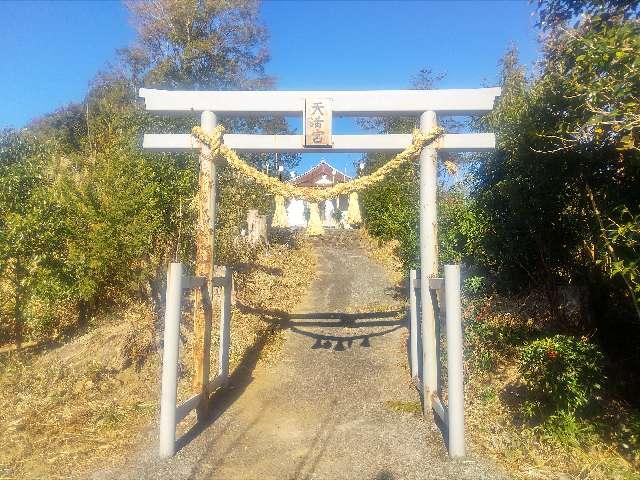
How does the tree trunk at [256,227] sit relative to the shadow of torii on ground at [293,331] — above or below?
above

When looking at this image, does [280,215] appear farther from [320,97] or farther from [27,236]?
[27,236]

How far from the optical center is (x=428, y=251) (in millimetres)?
5395

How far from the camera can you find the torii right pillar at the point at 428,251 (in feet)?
17.4

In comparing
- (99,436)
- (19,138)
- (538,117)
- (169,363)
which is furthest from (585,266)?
(19,138)

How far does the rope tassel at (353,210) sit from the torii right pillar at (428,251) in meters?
0.74

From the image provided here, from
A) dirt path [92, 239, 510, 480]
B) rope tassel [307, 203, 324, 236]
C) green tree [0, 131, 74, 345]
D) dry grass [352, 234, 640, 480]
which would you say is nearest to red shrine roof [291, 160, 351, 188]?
green tree [0, 131, 74, 345]

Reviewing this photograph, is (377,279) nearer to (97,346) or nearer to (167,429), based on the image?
(97,346)

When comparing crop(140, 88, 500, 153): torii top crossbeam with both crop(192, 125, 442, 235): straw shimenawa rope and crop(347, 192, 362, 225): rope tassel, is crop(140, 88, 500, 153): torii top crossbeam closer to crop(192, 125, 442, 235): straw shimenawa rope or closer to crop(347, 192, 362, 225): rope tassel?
crop(192, 125, 442, 235): straw shimenawa rope

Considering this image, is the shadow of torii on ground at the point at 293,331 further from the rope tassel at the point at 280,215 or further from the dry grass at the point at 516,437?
the rope tassel at the point at 280,215

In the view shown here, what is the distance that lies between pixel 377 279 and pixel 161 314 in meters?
6.52

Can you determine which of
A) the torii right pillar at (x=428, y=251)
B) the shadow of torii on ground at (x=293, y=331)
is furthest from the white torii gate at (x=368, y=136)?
the shadow of torii on ground at (x=293, y=331)

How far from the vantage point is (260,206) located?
44.9 ft

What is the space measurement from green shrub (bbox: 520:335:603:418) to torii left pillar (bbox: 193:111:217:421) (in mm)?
3389

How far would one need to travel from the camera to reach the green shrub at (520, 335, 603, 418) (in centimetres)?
479
